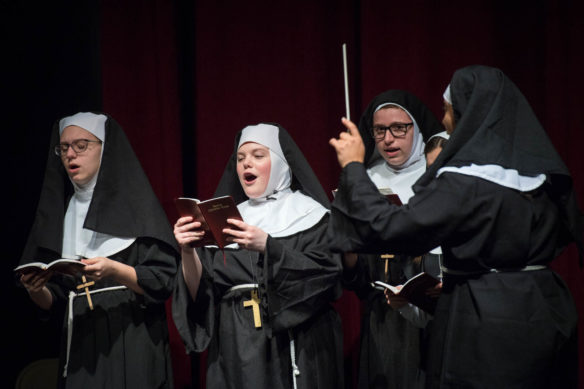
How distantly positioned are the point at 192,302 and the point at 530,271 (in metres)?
1.53

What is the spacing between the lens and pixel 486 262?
85.5 inches

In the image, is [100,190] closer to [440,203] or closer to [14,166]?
[14,166]

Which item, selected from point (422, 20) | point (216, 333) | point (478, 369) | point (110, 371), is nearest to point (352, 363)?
point (216, 333)

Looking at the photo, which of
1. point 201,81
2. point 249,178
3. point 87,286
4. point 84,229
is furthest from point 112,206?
point 201,81

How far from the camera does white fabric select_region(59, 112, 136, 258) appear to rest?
123 inches

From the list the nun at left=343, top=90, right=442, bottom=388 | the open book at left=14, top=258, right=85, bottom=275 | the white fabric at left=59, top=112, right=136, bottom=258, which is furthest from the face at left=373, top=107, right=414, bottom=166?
the open book at left=14, top=258, right=85, bottom=275

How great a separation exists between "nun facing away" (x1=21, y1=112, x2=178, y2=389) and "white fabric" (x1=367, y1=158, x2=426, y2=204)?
1.15 m

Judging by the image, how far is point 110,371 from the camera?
9.87 feet

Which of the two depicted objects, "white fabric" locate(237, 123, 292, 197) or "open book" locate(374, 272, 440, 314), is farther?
"white fabric" locate(237, 123, 292, 197)

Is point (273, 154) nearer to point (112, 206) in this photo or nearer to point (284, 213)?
point (284, 213)

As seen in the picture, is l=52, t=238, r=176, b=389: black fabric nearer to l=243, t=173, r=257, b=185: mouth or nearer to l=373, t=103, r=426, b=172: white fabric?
l=243, t=173, r=257, b=185: mouth

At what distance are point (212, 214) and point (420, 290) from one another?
93cm

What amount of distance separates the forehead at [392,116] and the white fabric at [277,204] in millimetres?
573

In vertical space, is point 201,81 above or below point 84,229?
above
